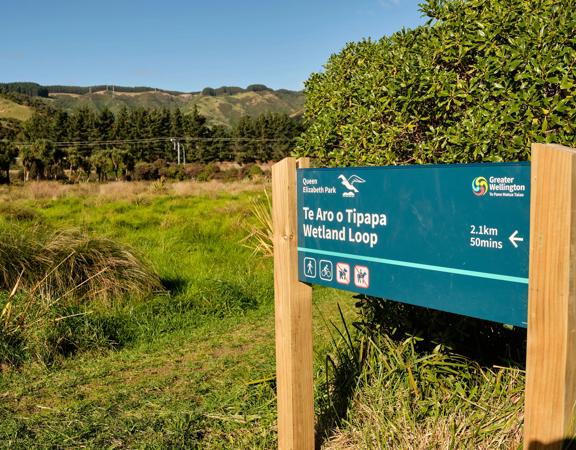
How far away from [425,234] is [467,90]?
1183 mm

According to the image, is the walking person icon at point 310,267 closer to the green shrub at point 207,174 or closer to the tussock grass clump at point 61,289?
the tussock grass clump at point 61,289

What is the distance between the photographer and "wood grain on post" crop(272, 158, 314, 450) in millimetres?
2953

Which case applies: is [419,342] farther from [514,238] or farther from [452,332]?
[514,238]

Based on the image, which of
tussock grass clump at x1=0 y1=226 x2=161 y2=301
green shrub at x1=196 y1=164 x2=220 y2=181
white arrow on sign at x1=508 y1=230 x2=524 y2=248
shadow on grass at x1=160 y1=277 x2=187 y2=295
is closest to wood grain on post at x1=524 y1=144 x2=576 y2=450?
white arrow on sign at x1=508 y1=230 x2=524 y2=248

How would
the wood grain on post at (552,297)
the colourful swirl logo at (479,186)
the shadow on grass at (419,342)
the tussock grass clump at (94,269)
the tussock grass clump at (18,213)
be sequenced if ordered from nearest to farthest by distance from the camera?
the wood grain on post at (552,297) → the colourful swirl logo at (479,186) → the shadow on grass at (419,342) → the tussock grass clump at (94,269) → the tussock grass clump at (18,213)

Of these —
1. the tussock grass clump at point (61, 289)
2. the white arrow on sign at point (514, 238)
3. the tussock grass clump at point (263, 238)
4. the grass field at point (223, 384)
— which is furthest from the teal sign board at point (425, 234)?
the tussock grass clump at point (263, 238)

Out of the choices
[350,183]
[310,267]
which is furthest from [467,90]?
[310,267]

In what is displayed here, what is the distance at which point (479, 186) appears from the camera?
83.4 inches

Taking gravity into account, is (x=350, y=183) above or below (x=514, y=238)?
above

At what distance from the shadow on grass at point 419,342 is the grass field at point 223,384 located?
0.02m

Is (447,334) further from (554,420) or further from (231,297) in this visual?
(231,297)

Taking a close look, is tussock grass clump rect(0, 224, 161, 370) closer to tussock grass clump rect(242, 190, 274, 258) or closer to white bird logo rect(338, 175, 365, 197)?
tussock grass clump rect(242, 190, 274, 258)

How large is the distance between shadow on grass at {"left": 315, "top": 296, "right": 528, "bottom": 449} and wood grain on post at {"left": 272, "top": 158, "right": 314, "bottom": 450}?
0.52m

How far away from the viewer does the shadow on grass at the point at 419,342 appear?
141 inches
